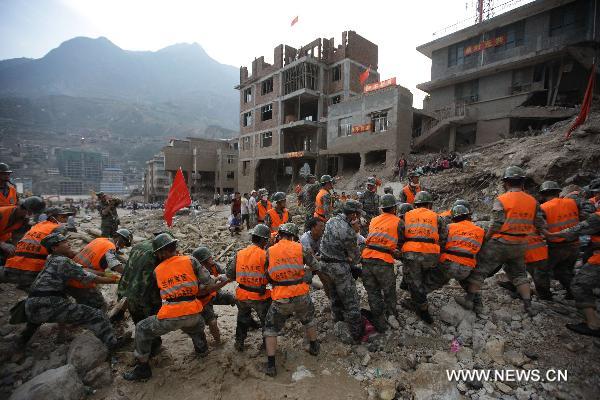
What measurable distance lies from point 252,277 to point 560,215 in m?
4.83

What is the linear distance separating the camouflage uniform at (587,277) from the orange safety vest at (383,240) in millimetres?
2425

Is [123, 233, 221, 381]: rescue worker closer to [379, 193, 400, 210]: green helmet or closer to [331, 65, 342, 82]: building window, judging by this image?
[379, 193, 400, 210]: green helmet

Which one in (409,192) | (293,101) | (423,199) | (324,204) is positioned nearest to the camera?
(423,199)

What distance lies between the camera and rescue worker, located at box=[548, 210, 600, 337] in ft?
12.3

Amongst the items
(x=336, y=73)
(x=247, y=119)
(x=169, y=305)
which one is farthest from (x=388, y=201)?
(x=247, y=119)

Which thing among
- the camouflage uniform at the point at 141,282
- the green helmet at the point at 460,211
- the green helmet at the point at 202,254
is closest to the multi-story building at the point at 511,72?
the green helmet at the point at 460,211

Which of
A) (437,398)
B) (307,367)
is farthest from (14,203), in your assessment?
(437,398)

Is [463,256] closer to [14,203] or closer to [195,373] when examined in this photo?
[195,373]

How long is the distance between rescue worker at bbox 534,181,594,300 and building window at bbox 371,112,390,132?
15182 mm

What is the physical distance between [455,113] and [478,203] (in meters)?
12.1

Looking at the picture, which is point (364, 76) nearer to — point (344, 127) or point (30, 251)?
point (344, 127)

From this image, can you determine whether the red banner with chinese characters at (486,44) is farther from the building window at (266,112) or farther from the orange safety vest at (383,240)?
the orange safety vest at (383,240)

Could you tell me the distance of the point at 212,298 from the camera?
431 cm
